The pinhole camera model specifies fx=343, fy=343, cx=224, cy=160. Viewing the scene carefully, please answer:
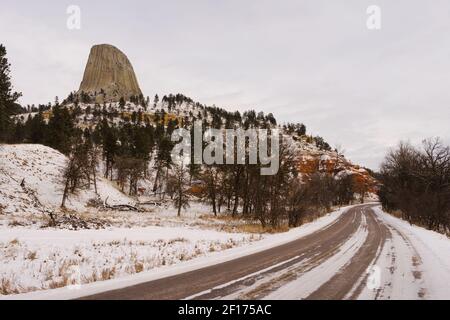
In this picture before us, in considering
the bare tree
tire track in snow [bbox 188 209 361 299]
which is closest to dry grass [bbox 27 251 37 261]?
tire track in snow [bbox 188 209 361 299]

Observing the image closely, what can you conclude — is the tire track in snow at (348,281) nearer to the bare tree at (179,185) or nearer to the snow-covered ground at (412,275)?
the snow-covered ground at (412,275)

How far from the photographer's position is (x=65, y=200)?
47594 millimetres

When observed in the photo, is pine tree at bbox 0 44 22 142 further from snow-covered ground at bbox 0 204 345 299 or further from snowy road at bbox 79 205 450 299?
snowy road at bbox 79 205 450 299

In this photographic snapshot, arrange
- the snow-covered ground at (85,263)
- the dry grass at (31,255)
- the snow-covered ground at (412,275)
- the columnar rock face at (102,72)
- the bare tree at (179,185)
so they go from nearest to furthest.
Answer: the snow-covered ground at (412,275) → the snow-covered ground at (85,263) → the dry grass at (31,255) → the bare tree at (179,185) → the columnar rock face at (102,72)

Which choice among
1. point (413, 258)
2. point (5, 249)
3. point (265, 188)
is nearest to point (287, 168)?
point (265, 188)

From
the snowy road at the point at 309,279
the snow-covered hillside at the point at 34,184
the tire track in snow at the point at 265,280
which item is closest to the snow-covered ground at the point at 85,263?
the snowy road at the point at 309,279

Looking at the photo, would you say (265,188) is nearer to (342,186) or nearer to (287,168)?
(287,168)

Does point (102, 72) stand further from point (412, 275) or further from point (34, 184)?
point (412, 275)

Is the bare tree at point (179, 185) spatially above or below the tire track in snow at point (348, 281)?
above

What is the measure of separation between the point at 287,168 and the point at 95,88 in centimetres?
18130

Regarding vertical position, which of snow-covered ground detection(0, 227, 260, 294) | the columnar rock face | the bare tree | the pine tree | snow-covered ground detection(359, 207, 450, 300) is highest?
the columnar rock face

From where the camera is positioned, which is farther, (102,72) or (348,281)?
(102,72)

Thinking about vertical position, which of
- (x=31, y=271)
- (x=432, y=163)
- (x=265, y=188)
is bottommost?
(x=31, y=271)

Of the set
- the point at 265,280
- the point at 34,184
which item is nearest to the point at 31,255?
the point at 265,280
